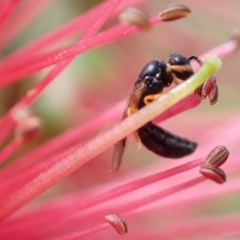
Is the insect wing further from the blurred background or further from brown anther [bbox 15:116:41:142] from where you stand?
the blurred background

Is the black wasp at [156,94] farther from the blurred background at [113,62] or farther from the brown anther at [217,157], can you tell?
the blurred background at [113,62]

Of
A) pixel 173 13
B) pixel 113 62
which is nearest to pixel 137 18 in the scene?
pixel 173 13

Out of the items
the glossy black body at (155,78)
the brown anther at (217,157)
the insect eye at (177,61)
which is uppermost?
the insect eye at (177,61)

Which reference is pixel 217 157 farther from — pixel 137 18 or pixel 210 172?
pixel 137 18

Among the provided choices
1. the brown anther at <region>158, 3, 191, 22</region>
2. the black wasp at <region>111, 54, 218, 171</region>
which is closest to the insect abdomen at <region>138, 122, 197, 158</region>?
the black wasp at <region>111, 54, 218, 171</region>

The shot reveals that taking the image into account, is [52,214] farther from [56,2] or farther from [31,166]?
[56,2]

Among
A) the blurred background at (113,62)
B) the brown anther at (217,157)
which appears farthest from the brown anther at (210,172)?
the blurred background at (113,62)

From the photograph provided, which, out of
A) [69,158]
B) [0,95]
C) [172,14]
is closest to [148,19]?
[172,14]
